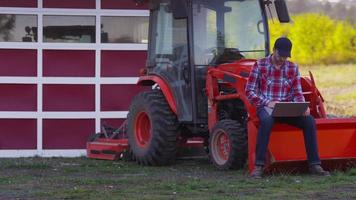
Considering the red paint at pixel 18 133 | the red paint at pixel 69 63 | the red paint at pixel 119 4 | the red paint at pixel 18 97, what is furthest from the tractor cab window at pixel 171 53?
the red paint at pixel 18 133

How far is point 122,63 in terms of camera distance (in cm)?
1242

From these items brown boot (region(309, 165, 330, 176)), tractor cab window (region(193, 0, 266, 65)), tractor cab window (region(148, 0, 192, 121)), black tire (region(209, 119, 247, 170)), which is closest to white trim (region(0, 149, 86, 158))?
tractor cab window (region(148, 0, 192, 121))

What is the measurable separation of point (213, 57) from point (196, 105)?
0.61 m

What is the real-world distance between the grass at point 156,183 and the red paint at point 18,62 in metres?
2.01

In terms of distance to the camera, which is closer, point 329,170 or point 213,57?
point 329,170

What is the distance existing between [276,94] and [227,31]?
1.51 metres

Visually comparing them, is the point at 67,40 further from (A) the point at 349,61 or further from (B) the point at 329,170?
(A) the point at 349,61

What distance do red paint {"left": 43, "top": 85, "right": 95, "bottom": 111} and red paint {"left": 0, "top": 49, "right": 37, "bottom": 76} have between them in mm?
335

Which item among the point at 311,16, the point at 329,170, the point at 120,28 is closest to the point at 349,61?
the point at 311,16

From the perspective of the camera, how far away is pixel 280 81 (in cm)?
921

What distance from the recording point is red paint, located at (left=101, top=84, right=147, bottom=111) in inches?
488

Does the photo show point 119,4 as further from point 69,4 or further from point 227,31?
point 227,31

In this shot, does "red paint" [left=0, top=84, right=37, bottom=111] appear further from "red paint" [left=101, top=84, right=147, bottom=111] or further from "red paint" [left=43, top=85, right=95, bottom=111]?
"red paint" [left=101, top=84, right=147, bottom=111]

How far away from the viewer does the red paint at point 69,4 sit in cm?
1214
